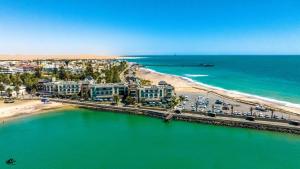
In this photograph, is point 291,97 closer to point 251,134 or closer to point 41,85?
point 251,134

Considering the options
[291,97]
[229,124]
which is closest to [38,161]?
[229,124]

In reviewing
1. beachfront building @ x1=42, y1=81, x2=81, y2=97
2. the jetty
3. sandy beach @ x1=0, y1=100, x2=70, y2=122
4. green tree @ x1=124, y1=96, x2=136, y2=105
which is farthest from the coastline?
the jetty

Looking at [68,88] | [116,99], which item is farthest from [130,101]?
[68,88]

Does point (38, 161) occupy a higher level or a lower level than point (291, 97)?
lower

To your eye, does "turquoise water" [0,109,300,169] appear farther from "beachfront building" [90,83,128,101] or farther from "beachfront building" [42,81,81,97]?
"beachfront building" [42,81,81,97]

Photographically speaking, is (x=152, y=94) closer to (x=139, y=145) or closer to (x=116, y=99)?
(x=116, y=99)
